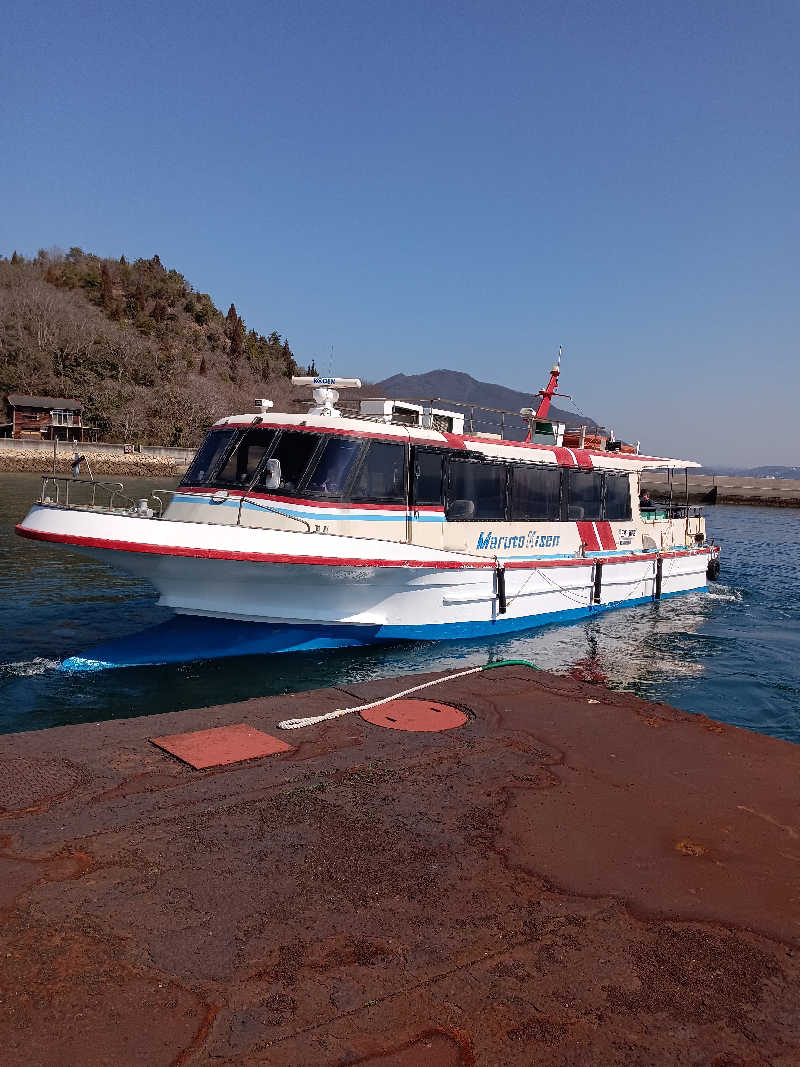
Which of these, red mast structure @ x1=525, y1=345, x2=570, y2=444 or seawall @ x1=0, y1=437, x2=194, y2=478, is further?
seawall @ x1=0, y1=437, x2=194, y2=478

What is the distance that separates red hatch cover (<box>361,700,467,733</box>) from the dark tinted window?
6207mm

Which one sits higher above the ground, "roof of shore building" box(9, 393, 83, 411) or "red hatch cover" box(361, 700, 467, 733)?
"roof of shore building" box(9, 393, 83, 411)

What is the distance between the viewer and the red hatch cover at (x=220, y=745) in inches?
199

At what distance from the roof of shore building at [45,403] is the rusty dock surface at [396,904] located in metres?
78.3

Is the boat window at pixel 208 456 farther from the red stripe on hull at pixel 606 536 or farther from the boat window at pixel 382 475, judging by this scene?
the red stripe on hull at pixel 606 536

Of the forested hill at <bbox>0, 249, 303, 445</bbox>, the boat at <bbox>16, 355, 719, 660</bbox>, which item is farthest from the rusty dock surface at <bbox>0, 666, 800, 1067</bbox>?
the forested hill at <bbox>0, 249, 303, 445</bbox>

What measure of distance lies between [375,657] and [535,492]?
550 centimetres

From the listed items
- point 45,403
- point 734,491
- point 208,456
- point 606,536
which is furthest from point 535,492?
point 734,491

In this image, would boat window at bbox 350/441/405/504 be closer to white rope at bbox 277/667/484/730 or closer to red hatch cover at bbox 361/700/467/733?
white rope at bbox 277/667/484/730

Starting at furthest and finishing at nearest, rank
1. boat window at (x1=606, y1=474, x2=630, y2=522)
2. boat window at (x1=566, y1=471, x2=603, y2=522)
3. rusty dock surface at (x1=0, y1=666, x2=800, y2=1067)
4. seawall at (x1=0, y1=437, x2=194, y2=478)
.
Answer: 1. seawall at (x1=0, y1=437, x2=194, y2=478)
2. boat window at (x1=606, y1=474, x2=630, y2=522)
3. boat window at (x1=566, y1=471, x2=603, y2=522)
4. rusty dock surface at (x1=0, y1=666, x2=800, y2=1067)

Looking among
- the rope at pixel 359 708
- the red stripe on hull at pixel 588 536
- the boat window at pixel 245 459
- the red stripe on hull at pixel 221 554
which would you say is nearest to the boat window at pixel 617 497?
the red stripe on hull at pixel 588 536

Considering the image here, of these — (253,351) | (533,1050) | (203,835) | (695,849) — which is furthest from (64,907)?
(253,351)

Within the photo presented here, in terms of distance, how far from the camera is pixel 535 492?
15.1 meters

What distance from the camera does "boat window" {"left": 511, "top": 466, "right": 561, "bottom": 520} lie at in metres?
14.6
